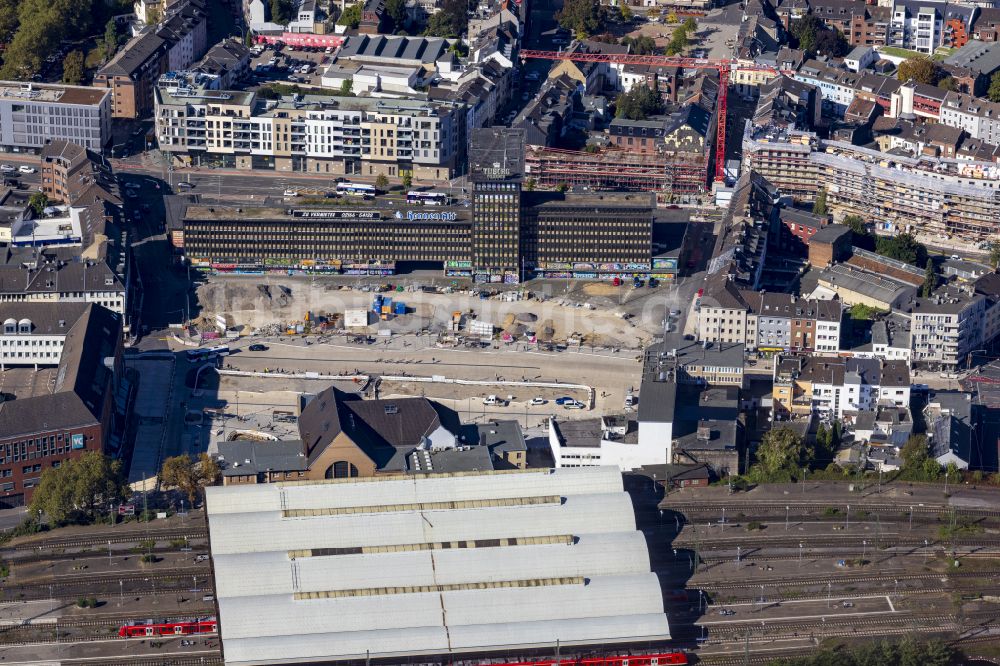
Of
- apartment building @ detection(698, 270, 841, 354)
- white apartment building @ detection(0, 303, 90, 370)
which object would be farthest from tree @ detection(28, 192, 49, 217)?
apartment building @ detection(698, 270, 841, 354)

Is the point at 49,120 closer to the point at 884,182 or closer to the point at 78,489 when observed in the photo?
the point at 78,489

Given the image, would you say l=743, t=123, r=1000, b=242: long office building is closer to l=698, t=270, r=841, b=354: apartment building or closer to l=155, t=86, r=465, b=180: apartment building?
l=698, t=270, r=841, b=354: apartment building

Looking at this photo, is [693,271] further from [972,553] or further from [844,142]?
[972,553]

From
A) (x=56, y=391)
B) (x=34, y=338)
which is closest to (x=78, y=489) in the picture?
(x=56, y=391)

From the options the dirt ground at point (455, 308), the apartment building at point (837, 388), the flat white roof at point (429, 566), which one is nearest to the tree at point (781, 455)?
the apartment building at point (837, 388)

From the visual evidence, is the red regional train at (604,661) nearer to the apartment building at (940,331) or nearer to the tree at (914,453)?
the tree at (914,453)

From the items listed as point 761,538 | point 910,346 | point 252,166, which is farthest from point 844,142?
point 761,538
